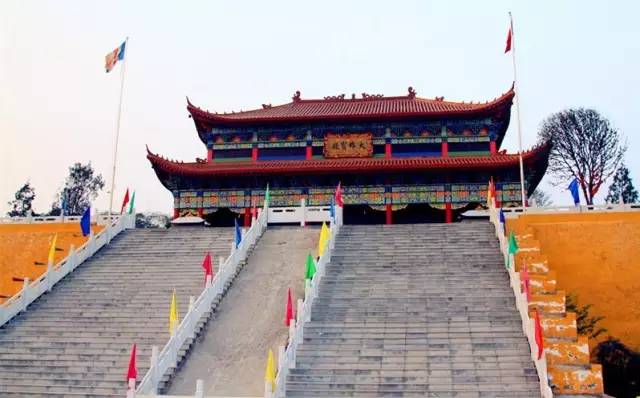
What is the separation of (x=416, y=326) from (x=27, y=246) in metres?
15.0

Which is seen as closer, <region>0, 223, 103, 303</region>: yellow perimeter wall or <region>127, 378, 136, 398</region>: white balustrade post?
<region>127, 378, 136, 398</region>: white balustrade post

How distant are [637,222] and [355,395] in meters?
11.8

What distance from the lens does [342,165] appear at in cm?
2472

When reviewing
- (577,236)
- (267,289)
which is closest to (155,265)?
(267,289)

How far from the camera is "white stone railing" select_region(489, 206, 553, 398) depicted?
10.7 meters

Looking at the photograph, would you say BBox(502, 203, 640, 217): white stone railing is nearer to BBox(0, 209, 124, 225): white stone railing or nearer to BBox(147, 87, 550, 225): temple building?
BBox(147, 87, 550, 225): temple building

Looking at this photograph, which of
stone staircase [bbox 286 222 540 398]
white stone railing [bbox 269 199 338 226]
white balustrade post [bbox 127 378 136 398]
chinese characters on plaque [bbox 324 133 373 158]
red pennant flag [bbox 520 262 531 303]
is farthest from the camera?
chinese characters on plaque [bbox 324 133 373 158]

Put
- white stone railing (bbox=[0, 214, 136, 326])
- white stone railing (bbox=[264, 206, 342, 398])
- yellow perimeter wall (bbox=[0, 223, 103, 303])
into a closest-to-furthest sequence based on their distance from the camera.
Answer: white stone railing (bbox=[264, 206, 342, 398])
white stone railing (bbox=[0, 214, 136, 326])
yellow perimeter wall (bbox=[0, 223, 103, 303])

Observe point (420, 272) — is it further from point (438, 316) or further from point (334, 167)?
point (334, 167)

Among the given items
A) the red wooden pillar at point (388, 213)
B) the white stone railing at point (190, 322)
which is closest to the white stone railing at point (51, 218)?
the white stone railing at point (190, 322)

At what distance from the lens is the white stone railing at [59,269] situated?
50.2ft

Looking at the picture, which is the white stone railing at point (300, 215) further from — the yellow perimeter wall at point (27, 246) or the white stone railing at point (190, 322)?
the yellow perimeter wall at point (27, 246)

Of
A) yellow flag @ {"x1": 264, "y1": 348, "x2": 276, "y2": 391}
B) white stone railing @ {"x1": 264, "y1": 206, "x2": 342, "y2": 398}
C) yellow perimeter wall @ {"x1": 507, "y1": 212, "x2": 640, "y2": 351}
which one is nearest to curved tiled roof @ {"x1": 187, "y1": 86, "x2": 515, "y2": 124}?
yellow perimeter wall @ {"x1": 507, "y1": 212, "x2": 640, "y2": 351}

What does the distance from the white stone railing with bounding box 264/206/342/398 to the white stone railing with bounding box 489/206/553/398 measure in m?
4.67
